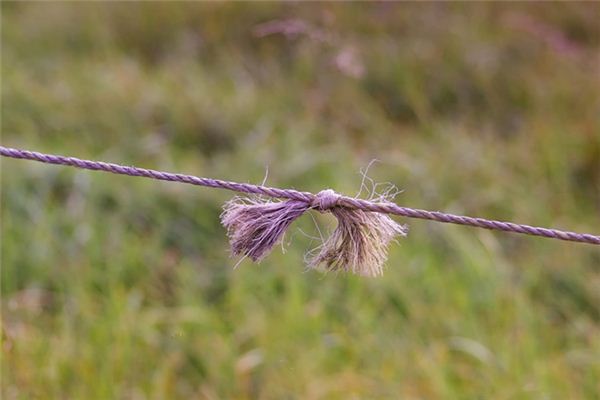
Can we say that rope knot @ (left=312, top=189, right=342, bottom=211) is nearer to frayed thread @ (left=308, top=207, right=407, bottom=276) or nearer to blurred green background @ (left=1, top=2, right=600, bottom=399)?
frayed thread @ (left=308, top=207, right=407, bottom=276)

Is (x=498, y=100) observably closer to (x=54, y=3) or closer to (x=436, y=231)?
(x=436, y=231)

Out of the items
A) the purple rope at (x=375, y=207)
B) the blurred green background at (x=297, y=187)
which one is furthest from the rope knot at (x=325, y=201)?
the blurred green background at (x=297, y=187)

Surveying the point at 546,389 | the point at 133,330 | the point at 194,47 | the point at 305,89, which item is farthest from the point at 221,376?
the point at 194,47

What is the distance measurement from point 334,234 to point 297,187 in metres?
2.04

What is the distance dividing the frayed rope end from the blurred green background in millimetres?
→ 124

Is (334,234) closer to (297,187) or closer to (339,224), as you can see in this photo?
(339,224)

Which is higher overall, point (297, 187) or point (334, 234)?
point (297, 187)

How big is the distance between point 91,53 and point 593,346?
303 centimetres

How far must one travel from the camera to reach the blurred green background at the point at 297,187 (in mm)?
2098

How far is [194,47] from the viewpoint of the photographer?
170 inches

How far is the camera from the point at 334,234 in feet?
3.46

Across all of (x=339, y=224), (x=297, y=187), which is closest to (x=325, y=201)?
(x=339, y=224)

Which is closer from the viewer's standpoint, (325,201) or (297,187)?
(325,201)

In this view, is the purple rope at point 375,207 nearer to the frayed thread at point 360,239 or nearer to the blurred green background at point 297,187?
the frayed thread at point 360,239
